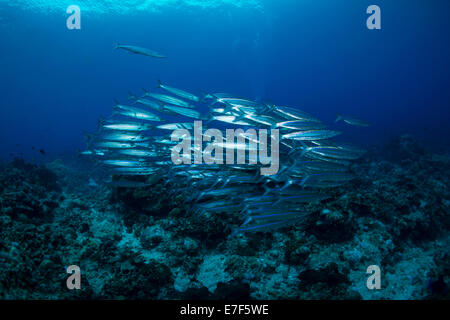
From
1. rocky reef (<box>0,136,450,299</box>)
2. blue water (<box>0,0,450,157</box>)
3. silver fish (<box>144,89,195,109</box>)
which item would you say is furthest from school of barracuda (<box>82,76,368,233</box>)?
blue water (<box>0,0,450,157</box>)

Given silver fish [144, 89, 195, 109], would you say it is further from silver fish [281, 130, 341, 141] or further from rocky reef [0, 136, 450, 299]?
silver fish [281, 130, 341, 141]

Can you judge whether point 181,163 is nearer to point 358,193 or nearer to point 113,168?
point 113,168

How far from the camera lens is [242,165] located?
4984 mm

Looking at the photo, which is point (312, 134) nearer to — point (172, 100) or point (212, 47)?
point (172, 100)

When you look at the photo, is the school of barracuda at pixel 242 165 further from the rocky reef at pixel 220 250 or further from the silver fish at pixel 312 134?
the rocky reef at pixel 220 250

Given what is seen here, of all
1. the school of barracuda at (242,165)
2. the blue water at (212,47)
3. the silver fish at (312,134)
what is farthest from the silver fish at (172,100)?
the blue water at (212,47)

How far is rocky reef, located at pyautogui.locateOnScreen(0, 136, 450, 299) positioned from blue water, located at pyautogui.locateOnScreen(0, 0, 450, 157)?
67.8 feet

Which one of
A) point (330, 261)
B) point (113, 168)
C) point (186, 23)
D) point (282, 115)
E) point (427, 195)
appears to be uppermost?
point (186, 23)

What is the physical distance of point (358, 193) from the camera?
5.45m

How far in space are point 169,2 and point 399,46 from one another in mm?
73517

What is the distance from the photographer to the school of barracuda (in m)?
4.09

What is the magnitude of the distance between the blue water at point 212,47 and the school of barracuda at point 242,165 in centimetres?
2187

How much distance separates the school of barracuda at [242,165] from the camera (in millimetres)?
4094

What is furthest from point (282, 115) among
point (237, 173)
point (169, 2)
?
point (169, 2)
